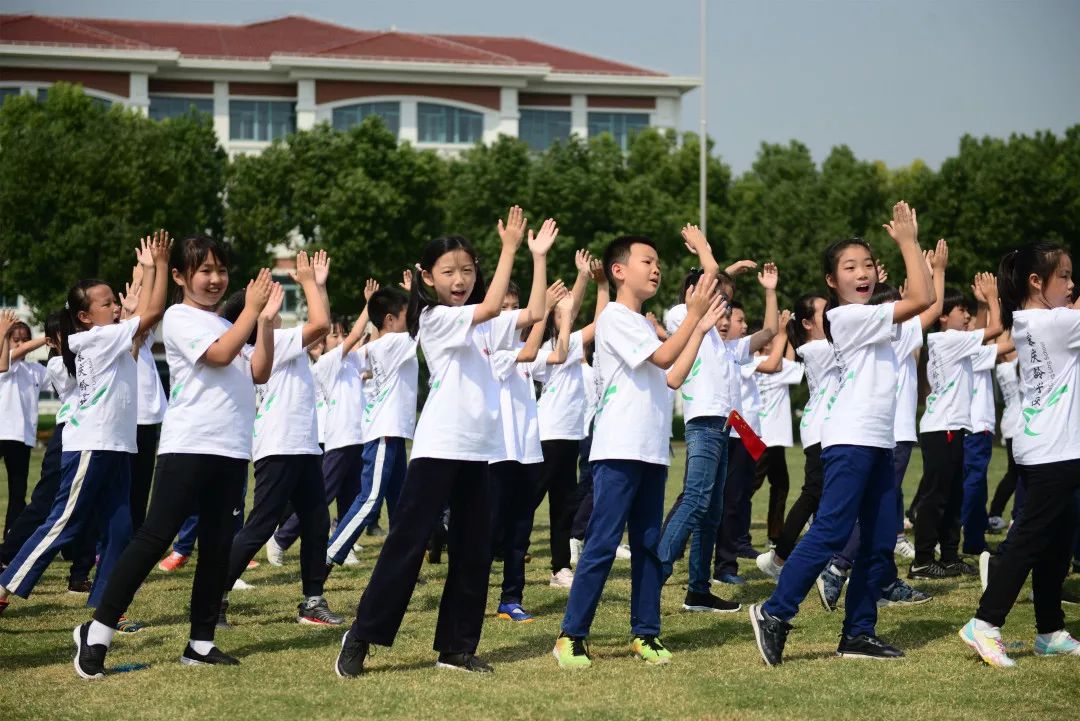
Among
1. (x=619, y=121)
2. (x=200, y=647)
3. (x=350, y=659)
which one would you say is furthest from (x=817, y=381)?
(x=619, y=121)

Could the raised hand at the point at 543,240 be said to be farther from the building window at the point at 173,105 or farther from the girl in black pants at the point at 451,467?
the building window at the point at 173,105

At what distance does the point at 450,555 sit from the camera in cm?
686

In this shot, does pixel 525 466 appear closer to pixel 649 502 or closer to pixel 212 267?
pixel 649 502

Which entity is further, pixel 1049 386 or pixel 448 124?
pixel 448 124

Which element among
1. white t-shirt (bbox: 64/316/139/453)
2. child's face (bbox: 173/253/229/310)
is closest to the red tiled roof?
white t-shirt (bbox: 64/316/139/453)

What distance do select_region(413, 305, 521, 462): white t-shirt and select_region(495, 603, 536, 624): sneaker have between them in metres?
2.00

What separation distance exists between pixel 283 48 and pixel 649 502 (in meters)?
58.6

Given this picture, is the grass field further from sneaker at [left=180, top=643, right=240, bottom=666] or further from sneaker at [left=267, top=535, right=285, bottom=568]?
sneaker at [left=267, top=535, right=285, bottom=568]

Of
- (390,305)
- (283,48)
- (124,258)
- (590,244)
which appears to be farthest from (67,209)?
(390,305)

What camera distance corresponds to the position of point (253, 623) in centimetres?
839

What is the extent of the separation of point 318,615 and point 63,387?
10.8 feet

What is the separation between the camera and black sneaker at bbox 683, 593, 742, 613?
28.4 feet

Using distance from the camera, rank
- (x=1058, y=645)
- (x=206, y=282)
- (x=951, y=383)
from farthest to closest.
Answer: (x=951, y=383), (x=1058, y=645), (x=206, y=282)

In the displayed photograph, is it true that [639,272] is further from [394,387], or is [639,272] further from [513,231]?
[394,387]
